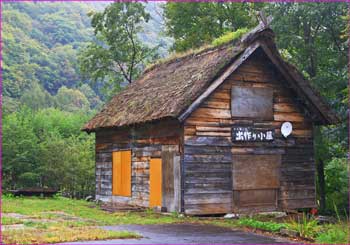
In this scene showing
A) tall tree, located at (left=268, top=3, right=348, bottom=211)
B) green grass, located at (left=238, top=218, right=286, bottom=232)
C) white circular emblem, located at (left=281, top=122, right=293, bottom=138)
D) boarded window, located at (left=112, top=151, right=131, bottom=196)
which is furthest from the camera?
tall tree, located at (left=268, top=3, right=348, bottom=211)

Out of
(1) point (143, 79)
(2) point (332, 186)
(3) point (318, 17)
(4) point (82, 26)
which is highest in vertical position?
(4) point (82, 26)

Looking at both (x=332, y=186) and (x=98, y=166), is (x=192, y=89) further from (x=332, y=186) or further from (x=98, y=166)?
(x=332, y=186)

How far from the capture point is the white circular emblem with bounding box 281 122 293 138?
1961cm

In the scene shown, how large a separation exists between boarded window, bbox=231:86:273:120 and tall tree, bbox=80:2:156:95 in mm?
15729

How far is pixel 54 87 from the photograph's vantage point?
3127 inches

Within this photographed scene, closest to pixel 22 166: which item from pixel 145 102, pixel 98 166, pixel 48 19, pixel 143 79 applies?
pixel 98 166

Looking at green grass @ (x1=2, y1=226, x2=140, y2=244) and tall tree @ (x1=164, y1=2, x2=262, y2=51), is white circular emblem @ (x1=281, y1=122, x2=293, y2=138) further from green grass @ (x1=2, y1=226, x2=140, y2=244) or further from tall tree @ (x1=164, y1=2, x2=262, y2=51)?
tall tree @ (x1=164, y1=2, x2=262, y2=51)

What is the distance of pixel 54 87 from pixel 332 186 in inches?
2402

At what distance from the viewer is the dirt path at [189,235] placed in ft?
38.5

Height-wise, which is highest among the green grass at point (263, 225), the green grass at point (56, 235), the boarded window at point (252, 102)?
the boarded window at point (252, 102)

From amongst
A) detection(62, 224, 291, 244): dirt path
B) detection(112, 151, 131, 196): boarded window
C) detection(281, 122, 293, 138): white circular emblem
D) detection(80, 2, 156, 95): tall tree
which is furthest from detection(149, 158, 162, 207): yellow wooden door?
detection(80, 2, 156, 95): tall tree

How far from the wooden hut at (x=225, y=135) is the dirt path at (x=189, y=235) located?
10.2ft

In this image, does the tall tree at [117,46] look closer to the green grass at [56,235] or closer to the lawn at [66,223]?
the lawn at [66,223]

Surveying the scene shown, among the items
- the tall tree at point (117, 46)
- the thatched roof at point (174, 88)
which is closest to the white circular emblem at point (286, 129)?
the thatched roof at point (174, 88)
